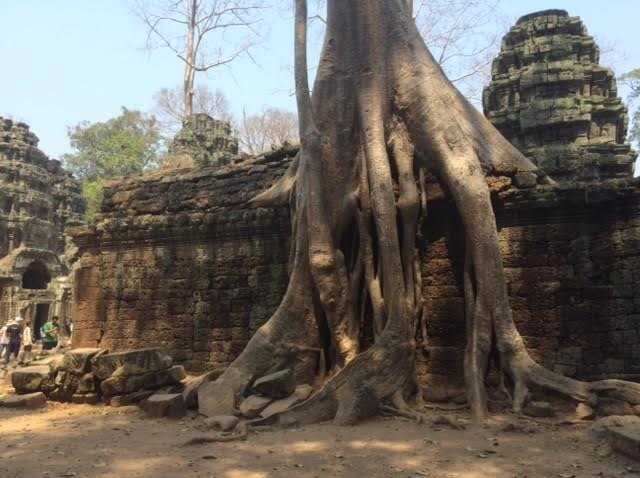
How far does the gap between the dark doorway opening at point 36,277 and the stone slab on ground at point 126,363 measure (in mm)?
18814

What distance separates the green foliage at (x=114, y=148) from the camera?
28281 mm

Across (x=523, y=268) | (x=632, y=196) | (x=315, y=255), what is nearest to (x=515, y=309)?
(x=523, y=268)

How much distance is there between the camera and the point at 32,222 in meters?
22.1

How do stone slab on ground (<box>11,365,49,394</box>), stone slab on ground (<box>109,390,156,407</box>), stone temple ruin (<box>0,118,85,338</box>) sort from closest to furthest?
stone slab on ground (<box>109,390,156,407</box>)
stone slab on ground (<box>11,365,49,394</box>)
stone temple ruin (<box>0,118,85,338</box>)

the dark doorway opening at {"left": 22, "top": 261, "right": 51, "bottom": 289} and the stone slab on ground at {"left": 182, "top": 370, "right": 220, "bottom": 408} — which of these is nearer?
the stone slab on ground at {"left": 182, "top": 370, "right": 220, "bottom": 408}

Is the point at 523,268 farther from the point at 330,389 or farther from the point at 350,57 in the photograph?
the point at 350,57

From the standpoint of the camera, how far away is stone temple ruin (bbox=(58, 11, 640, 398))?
201 inches

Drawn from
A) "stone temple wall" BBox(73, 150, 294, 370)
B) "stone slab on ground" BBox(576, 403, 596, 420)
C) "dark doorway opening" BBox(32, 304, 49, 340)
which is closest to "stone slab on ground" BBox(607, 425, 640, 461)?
"stone slab on ground" BBox(576, 403, 596, 420)

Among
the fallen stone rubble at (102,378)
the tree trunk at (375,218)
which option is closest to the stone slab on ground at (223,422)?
the tree trunk at (375,218)

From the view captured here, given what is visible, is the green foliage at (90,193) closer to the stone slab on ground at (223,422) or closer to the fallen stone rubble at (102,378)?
the fallen stone rubble at (102,378)

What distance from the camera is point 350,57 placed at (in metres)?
5.86

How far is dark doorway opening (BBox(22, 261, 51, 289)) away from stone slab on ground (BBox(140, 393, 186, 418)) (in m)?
19.6

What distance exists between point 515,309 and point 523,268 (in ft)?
1.39

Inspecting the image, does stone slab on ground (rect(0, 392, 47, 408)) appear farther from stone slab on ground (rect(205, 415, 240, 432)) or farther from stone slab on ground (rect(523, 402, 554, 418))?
stone slab on ground (rect(523, 402, 554, 418))
